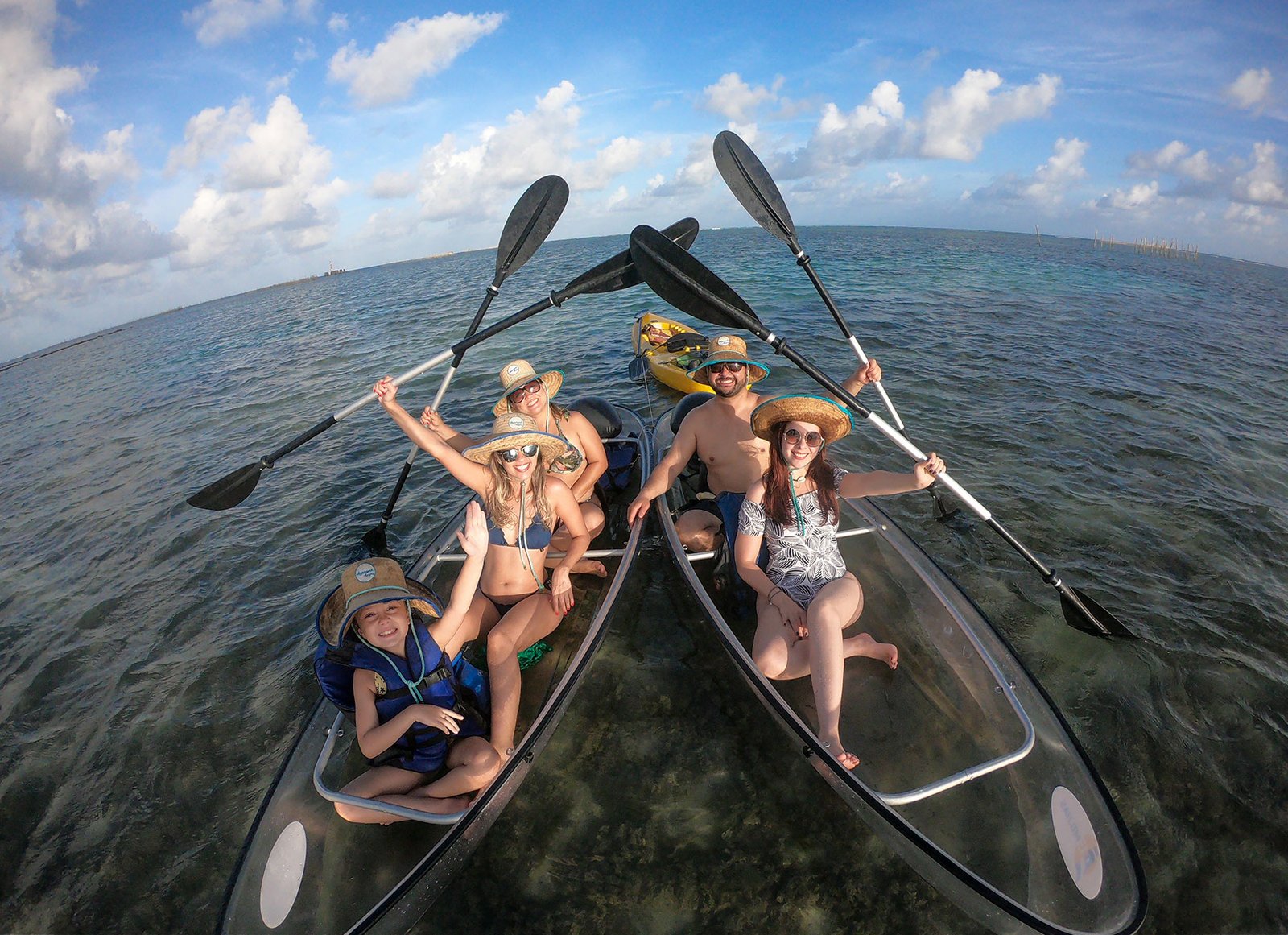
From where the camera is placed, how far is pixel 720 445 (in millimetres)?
4621

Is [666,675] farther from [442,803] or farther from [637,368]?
[637,368]

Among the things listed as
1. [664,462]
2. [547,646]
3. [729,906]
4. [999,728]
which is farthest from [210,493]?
[999,728]

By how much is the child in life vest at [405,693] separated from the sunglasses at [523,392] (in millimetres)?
1487

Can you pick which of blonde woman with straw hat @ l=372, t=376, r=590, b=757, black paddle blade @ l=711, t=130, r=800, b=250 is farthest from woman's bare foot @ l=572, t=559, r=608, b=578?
black paddle blade @ l=711, t=130, r=800, b=250

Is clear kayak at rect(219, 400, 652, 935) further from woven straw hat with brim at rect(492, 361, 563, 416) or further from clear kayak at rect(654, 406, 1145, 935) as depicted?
woven straw hat with brim at rect(492, 361, 563, 416)

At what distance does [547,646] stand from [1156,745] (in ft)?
14.6

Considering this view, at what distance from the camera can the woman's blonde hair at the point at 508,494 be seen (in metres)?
Result: 3.59

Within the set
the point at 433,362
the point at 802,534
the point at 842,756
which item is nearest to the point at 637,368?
the point at 433,362

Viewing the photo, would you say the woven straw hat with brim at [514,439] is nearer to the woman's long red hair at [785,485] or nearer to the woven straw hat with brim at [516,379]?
the woven straw hat with brim at [516,379]

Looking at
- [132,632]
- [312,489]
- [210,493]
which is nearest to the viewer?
[210,493]

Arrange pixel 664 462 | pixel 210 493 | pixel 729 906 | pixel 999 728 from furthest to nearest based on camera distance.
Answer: pixel 210 493, pixel 664 462, pixel 999 728, pixel 729 906

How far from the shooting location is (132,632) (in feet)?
18.8

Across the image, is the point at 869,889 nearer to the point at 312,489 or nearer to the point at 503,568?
the point at 503,568

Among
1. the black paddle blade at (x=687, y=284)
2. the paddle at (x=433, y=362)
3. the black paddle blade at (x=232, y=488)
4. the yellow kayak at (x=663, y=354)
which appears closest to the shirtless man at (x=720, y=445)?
the black paddle blade at (x=687, y=284)
